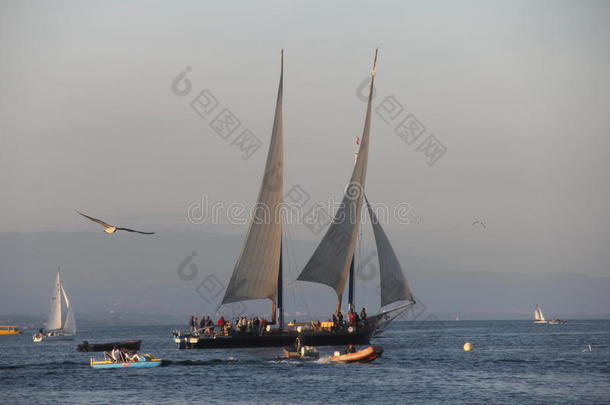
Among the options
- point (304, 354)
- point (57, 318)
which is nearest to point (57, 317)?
point (57, 318)

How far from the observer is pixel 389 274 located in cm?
8744

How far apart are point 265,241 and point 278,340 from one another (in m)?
8.40

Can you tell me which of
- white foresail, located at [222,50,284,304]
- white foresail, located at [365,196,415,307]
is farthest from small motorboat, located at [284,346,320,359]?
white foresail, located at [365,196,415,307]

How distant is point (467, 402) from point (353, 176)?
38.1 m

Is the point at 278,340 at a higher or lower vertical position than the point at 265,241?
lower

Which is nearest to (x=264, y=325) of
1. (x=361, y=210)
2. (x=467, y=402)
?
(x=361, y=210)

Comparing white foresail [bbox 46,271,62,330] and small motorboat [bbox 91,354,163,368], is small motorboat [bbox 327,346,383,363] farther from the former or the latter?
Result: white foresail [bbox 46,271,62,330]

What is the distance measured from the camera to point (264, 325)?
82438 millimetres

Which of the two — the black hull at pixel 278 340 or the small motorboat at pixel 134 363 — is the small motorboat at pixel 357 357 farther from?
the small motorboat at pixel 134 363

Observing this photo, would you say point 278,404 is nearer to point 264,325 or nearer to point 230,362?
point 230,362

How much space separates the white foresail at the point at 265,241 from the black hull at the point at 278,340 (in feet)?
12.0

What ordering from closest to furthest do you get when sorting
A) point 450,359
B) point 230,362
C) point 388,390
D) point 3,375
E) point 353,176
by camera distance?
point 388,390 → point 3,375 → point 230,362 → point 450,359 → point 353,176

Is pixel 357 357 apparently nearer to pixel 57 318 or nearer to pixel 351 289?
pixel 351 289

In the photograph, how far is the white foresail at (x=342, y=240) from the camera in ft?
281
